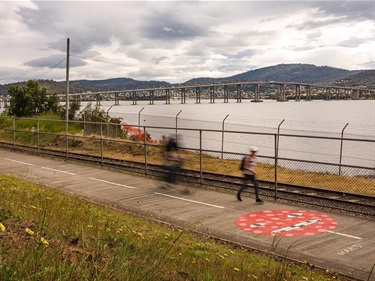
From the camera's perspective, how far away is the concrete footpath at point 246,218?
29.4 ft

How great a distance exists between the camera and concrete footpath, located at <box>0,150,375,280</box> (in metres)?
8.97

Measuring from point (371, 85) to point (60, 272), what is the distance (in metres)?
186

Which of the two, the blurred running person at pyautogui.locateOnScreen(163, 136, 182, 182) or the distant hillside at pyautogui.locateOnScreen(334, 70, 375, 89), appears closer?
the blurred running person at pyautogui.locateOnScreen(163, 136, 182, 182)

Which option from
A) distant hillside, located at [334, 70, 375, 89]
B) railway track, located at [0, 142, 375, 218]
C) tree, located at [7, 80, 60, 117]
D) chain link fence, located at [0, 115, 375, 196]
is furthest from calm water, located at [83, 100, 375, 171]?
distant hillside, located at [334, 70, 375, 89]

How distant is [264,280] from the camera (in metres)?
5.59

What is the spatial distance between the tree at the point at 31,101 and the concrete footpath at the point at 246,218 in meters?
28.1

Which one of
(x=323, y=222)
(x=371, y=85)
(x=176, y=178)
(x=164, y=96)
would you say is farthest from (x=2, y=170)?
(x=371, y=85)

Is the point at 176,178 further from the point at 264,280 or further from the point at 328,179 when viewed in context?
the point at 264,280

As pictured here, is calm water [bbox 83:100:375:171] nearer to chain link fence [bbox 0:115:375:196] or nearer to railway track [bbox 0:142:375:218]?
chain link fence [bbox 0:115:375:196]

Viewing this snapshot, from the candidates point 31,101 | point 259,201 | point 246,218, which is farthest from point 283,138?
point 246,218

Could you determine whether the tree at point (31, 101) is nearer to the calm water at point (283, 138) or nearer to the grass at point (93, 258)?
the calm water at point (283, 138)

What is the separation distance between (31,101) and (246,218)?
37.4 m

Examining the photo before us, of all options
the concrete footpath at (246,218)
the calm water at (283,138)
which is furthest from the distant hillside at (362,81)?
the concrete footpath at (246,218)

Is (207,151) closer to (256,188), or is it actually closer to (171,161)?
(171,161)
